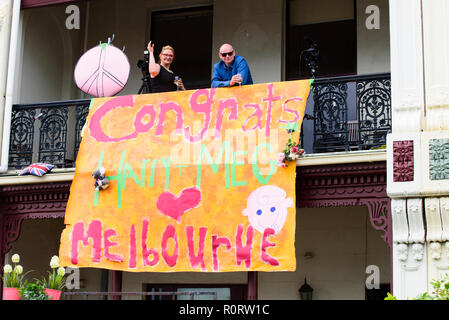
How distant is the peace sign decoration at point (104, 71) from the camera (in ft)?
42.3

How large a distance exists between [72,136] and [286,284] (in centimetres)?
468

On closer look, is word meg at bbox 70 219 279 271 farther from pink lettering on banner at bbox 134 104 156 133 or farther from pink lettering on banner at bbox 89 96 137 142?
pink lettering on banner at bbox 134 104 156 133

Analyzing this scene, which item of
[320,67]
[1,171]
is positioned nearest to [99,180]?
[1,171]

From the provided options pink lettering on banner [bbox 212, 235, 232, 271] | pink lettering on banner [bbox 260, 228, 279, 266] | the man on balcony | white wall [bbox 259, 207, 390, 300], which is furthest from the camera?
white wall [bbox 259, 207, 390, 300]

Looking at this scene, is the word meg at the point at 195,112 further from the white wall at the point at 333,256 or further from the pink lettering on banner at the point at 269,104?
the white wall at the point at 333,256

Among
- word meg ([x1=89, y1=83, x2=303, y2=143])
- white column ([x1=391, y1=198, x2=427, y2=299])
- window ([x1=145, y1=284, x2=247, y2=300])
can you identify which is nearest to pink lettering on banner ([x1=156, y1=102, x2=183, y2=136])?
word meg ([x1=89, y1=83, x2=303, y2=143])

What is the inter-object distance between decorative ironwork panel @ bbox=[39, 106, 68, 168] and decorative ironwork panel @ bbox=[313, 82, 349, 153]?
13.0ft

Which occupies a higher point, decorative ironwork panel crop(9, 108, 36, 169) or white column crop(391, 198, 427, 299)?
decorative ironwork panel crop(9, 108, 36, 169)

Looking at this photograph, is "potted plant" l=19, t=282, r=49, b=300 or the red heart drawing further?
the red heart drawing

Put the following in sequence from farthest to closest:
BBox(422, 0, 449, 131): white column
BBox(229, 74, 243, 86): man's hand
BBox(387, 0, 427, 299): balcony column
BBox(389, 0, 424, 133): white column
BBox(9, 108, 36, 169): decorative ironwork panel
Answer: BBox(9, 108, 36, 169): decorative ironwork panel, BBox(229, 74, 243, 86): man's hand, BBox(389, 0, 424, 133): white column, BBox(422, 0, 449, 131): white column, BBox(387, 0, 427, 299): balcony column

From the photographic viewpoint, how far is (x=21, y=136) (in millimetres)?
13133

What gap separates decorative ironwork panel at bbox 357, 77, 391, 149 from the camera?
11523 millimetres

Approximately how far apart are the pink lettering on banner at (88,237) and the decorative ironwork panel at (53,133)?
49.8 inches

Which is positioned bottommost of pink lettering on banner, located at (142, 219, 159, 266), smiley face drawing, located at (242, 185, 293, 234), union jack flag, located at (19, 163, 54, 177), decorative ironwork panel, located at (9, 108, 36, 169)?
pink lettering on banner, located at (142, 219, 159, 266)
